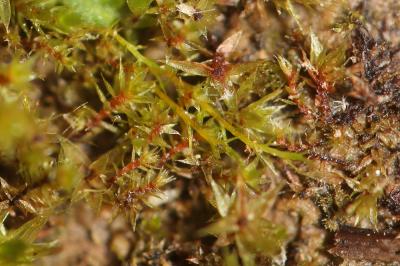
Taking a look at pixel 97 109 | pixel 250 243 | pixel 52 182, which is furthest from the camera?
pixel 97 109

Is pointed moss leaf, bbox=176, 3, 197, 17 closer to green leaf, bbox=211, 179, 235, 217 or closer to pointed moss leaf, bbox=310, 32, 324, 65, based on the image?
pointed moss leaf, bbox=310, 32, 324, 65

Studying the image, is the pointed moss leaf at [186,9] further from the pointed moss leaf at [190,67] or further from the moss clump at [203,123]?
the pointed moss leaf at [190,67]

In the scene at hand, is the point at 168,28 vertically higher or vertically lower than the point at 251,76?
higher

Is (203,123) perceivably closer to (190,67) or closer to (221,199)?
(190,67)

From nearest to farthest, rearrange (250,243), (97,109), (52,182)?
(250,243), (52,182), (97,109)

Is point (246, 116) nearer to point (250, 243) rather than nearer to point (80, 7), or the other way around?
point (250, 243)

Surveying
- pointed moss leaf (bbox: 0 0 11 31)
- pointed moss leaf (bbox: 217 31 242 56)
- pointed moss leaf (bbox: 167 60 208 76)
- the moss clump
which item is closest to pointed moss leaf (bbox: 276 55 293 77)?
the moss clump

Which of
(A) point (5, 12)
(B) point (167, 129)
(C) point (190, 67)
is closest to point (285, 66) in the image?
(C) point (190, 67)

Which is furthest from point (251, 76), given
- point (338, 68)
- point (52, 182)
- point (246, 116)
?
point (52, 182)
